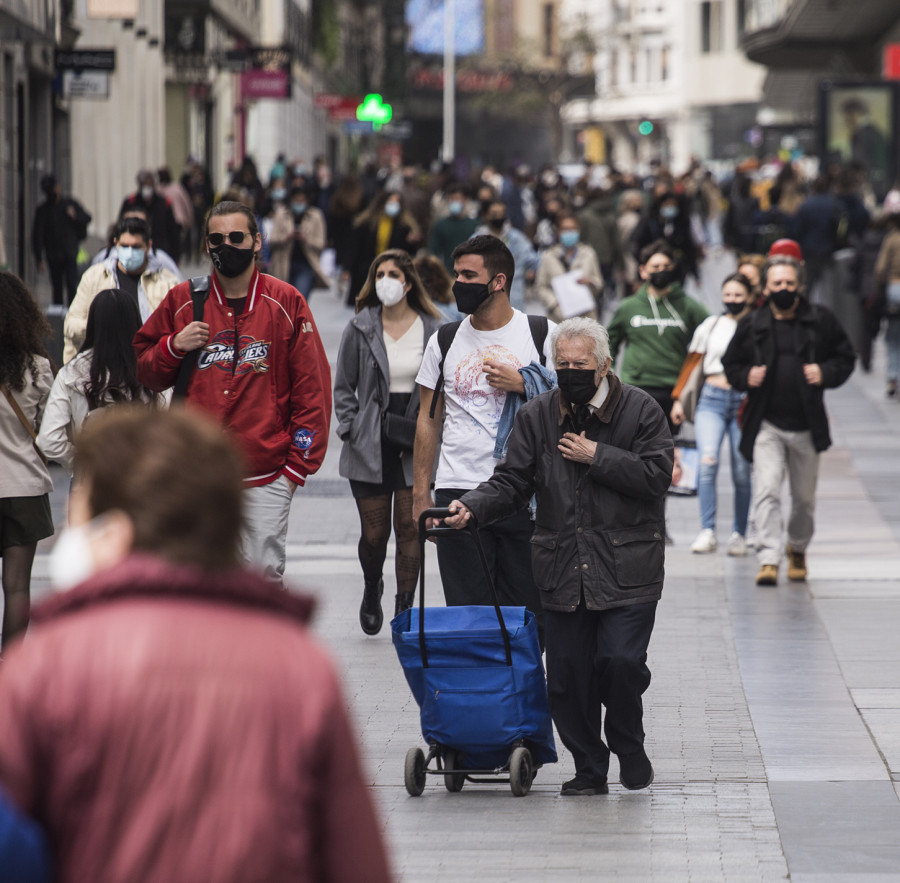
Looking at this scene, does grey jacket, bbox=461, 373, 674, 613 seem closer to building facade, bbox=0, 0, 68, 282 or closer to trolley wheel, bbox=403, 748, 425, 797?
trolley wheel, bbox=403, 748, 425, 797

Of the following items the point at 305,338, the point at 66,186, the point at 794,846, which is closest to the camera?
the point at 794,846

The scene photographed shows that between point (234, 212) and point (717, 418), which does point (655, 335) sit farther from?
point (234, 212)

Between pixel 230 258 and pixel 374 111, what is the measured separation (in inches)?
1558

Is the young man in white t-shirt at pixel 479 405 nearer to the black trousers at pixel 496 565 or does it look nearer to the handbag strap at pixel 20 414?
the black trousers at pixel 496 565

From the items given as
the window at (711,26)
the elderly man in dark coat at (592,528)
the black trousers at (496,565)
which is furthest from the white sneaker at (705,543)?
the window at (711,26)

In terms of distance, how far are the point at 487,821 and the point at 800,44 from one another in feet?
131

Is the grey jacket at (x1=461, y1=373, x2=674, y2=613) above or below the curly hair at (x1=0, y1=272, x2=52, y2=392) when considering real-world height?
below

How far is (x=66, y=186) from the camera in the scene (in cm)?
2956

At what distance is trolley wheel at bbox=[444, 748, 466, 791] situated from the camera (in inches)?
232

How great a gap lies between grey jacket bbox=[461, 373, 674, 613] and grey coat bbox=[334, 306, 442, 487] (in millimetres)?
2413

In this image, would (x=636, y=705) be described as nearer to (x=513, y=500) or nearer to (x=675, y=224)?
(x=513, y=500)

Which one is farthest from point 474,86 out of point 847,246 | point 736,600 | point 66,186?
point 736,600

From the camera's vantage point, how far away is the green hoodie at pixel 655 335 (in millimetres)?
10961

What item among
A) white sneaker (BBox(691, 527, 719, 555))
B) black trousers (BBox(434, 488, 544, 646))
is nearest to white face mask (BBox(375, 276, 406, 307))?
black trousers (BBox(434, 488, 544, 646))
